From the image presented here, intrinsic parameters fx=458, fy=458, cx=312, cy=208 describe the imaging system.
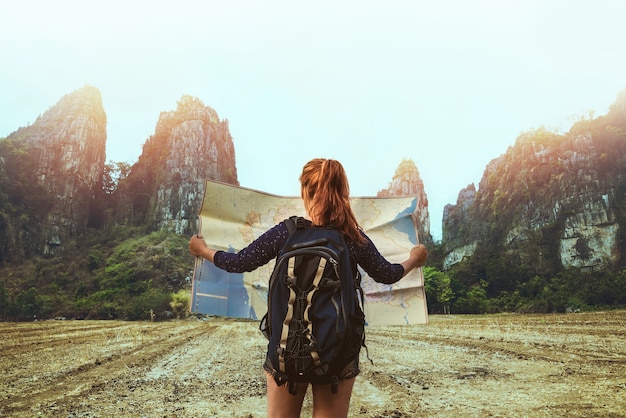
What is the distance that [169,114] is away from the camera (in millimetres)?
64875

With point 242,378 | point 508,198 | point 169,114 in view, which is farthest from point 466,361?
point 169,114

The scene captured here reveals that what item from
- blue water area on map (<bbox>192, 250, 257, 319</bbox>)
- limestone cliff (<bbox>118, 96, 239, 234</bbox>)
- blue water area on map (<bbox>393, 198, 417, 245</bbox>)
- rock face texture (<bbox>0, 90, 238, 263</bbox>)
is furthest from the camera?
limestone cliff (<bbox>118, 96, 239, 234</bbox>)

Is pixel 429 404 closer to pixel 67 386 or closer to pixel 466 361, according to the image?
pixel 466 361

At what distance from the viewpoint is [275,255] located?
4.14 feet

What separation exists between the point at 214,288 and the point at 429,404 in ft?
14.1

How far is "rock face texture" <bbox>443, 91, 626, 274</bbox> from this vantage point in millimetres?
34375

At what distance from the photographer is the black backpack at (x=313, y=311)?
1.11m

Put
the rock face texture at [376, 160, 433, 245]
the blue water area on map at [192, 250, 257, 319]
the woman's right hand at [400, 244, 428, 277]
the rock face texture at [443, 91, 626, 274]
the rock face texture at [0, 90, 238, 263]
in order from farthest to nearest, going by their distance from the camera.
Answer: the rock face texture at [376, 160, 433, 245] → the rock face texture at [0, 90, 238, 263] → the rock face texture at [443, 91, 626, 274] → the blue water area on map at [192, 250, 257, 319] → the woman's right hand at [400, 244, 428, 277]

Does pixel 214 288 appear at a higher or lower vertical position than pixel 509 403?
higher

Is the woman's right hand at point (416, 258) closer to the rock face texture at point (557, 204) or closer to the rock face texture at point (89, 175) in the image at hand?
the rock face texture at point (557, 204)

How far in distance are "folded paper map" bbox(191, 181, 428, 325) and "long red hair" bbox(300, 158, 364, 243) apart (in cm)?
68

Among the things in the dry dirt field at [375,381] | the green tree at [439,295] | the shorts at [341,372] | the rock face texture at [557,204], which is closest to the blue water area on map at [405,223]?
the shorts at [341,372]

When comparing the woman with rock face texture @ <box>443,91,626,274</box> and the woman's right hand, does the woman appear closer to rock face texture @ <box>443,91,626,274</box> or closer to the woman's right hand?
the woman's right hand

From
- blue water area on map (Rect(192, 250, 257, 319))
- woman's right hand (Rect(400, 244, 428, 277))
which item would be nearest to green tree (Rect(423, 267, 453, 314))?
blue water area on map (Rect(192, 250, 257, 319))
